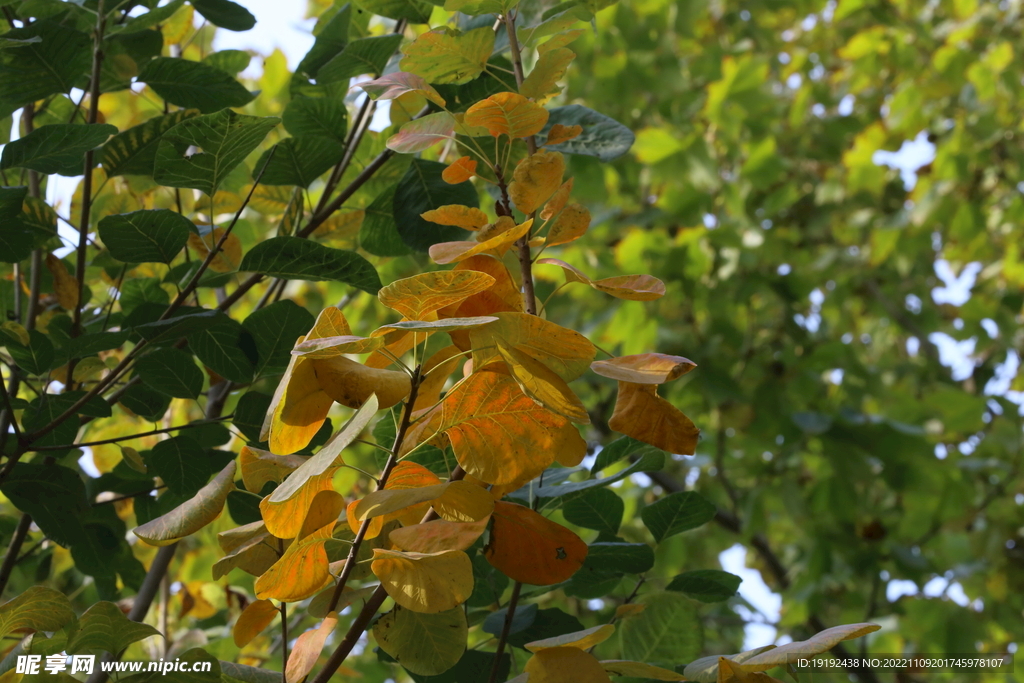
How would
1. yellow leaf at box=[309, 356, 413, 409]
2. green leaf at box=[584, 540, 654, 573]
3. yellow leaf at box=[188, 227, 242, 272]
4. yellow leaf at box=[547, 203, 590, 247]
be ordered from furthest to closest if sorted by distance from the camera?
yellow leaf at box=[188, 227, 242, 272]
green leaf at box=[584, 540, 654, 573]
yellow leaf at box=[547, 203, 590, 247]
yellow leaf at box=[309, 356, 413, 409]

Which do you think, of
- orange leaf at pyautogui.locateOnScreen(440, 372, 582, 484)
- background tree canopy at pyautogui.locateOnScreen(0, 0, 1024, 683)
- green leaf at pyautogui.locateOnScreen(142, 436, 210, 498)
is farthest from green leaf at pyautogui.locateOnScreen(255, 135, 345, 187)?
orange leaf at pyautogui.locateOnScreen(440, 372, 582, 484)

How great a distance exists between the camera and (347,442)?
306mm

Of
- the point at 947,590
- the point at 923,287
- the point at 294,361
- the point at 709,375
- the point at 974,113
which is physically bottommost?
the point at 947,590

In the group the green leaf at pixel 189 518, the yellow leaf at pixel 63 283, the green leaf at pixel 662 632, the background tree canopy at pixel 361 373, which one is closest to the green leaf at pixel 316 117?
the background tree canopy at pixel 361 373

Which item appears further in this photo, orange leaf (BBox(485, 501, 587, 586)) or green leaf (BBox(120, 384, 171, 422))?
green leaf (BBox(120, 384, 171, 422))

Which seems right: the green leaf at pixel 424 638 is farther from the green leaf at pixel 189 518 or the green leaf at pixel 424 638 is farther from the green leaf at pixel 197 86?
the green leaf at pixel 197 86

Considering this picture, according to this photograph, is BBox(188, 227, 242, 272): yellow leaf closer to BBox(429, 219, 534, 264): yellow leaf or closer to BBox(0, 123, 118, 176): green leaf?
BBox(0, 123, 118, 176): green leaf

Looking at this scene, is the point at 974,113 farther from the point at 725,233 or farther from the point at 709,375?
the point at 709,375

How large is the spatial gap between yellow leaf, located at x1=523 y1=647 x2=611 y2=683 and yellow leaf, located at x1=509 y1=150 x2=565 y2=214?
0.21 m

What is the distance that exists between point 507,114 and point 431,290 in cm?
14

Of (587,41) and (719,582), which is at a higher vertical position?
(587,41)

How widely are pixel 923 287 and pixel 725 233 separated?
1.19 metres

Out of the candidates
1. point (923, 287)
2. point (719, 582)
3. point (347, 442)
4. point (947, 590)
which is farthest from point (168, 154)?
point (923, 287)

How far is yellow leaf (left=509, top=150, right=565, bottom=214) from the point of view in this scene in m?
0.41
